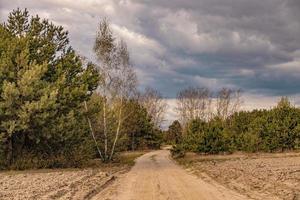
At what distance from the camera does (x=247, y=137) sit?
65.9 metres

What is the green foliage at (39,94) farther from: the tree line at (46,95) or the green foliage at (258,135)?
the green foliage at (258,135)

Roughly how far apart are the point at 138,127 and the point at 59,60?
6360 cm

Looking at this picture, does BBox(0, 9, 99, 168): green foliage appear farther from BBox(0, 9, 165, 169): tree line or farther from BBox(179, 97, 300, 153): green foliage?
BBox(179, 97, 300, 153): green foliage

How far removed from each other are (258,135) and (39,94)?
37.0 metres

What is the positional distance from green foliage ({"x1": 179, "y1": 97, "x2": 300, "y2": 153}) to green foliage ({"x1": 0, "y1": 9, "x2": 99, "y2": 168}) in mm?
22451

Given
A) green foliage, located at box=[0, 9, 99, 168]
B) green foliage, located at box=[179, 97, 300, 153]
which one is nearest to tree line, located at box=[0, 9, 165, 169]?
green foliage, located at box=[0, 9, 99, 168]

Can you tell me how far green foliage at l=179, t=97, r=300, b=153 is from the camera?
6269 cm

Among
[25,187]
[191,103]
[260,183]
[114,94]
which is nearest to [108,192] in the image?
[25,187]

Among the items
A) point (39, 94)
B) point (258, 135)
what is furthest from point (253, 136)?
point (39, 94)

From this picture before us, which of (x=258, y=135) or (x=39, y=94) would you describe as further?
(x=258, y=135)

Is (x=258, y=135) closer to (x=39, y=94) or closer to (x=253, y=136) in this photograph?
(x=253, y=136)

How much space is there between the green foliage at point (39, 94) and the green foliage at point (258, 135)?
2245 cm

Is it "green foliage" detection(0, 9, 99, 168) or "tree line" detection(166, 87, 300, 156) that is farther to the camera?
"tree line" detection(166, 87, 300, 156)

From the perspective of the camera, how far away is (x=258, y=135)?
65.0 m
